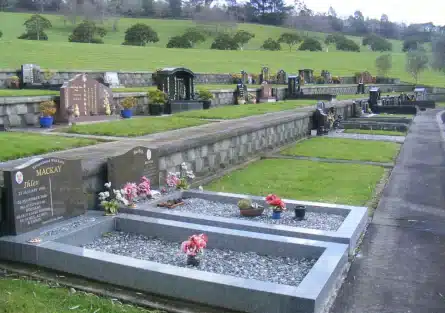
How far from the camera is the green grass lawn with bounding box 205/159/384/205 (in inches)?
405

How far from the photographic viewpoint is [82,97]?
16062 mm

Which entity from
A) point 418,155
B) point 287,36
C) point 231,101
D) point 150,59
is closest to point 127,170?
point 418,155

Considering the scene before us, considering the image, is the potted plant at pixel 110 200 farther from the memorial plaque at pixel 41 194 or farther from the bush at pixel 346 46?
the bush at pixel 346 46

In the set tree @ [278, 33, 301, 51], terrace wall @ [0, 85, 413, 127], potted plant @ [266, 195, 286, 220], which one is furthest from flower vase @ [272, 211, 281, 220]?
tree @ [278, 33, 301, 51]

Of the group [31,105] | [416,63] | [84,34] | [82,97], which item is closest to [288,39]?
[416,63]

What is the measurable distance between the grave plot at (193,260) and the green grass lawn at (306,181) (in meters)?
3.48

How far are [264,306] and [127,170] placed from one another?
410cm

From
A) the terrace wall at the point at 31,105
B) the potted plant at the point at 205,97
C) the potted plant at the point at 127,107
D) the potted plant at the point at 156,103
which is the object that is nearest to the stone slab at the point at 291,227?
the terrace wall at the point at 31,105

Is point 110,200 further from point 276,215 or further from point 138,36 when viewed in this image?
point 138,36

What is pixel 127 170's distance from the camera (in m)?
8.29

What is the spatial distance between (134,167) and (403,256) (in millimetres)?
4358

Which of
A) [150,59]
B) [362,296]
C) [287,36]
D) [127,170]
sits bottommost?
[362,296]

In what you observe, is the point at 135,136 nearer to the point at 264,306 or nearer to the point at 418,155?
the point at 264,306

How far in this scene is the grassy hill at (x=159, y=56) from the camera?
1449 inches
